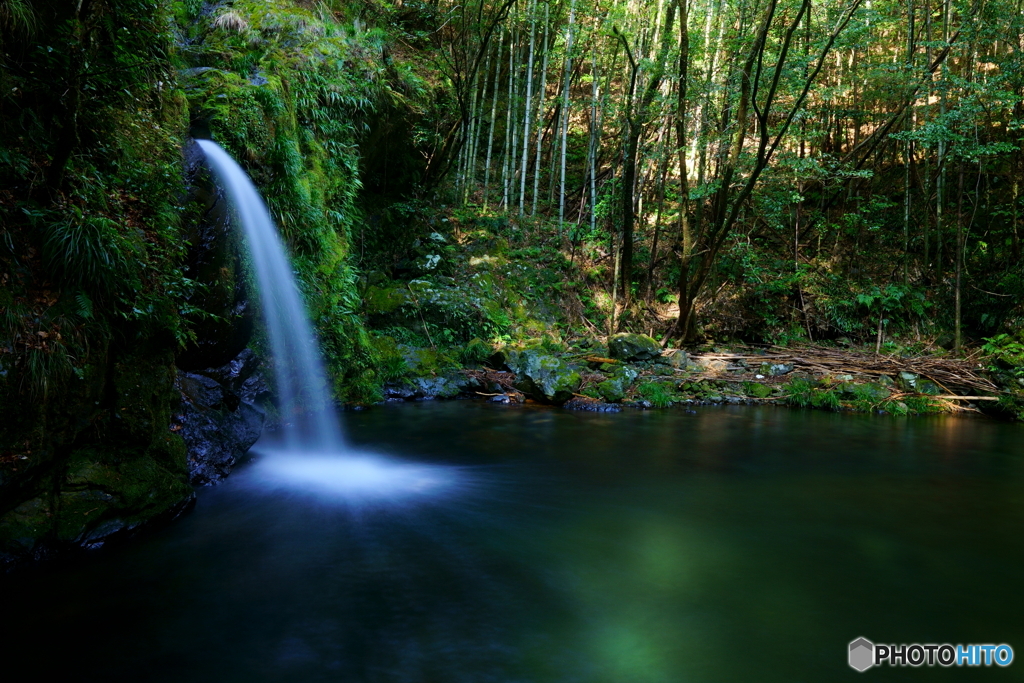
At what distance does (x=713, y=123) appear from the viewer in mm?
11859

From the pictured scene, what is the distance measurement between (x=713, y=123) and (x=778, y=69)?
3.66 meters

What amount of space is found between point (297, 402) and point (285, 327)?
3.41ft

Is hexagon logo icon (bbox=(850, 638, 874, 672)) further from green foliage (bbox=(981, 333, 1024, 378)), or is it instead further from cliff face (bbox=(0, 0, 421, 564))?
green foliage (bbox=(981, 333, 1024, 378))

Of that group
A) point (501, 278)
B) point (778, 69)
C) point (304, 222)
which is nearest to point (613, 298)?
point (501, 278)

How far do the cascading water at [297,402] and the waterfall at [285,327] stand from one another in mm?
11

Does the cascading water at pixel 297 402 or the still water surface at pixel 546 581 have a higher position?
the cascading water at pixel 297 402

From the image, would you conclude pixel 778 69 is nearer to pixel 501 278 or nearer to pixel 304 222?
pixel 501 278

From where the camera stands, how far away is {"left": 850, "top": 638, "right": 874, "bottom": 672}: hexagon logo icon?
2473 millimetres

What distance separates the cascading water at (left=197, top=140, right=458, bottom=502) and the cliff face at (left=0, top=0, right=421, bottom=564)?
33 cm

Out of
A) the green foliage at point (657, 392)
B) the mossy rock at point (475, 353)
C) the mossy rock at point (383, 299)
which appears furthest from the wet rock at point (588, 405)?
the mossy rock at point (383, 299)

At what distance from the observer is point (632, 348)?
35.5 ft

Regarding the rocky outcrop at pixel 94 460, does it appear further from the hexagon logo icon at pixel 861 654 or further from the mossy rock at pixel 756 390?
the mossy rock at pixel 756 390

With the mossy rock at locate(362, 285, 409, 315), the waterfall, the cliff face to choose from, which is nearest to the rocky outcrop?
the cliff face

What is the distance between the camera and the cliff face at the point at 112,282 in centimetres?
309
